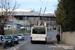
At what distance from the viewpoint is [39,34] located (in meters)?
25.9

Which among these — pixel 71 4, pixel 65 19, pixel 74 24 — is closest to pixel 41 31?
pixel 65 19

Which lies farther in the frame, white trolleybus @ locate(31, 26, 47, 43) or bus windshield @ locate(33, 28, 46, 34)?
bus windshield @ locate(33, 28, 46, 34)

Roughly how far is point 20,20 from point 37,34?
2419 inches

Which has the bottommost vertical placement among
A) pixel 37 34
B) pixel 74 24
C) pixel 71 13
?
pixel 37 34

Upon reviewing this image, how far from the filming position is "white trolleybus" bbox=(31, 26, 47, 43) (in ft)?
84.5

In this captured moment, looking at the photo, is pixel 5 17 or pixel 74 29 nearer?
pixel 74 29

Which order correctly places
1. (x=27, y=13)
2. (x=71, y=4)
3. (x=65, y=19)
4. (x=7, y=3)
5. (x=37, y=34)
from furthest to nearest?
(x=27, y=13)
(x=7, y=3)
(x=37, y=34)
(x=65, y=19)
(x=71, y=4)

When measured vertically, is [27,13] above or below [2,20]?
above

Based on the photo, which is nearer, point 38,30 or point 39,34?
point 39,34

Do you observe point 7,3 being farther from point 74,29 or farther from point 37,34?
point 74,29

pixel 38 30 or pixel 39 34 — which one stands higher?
pixel 38 30

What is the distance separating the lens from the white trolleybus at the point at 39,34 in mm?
25741

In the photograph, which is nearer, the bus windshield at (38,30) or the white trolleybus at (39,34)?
the white trolleybus at (39,34)

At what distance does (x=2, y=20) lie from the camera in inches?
1202
